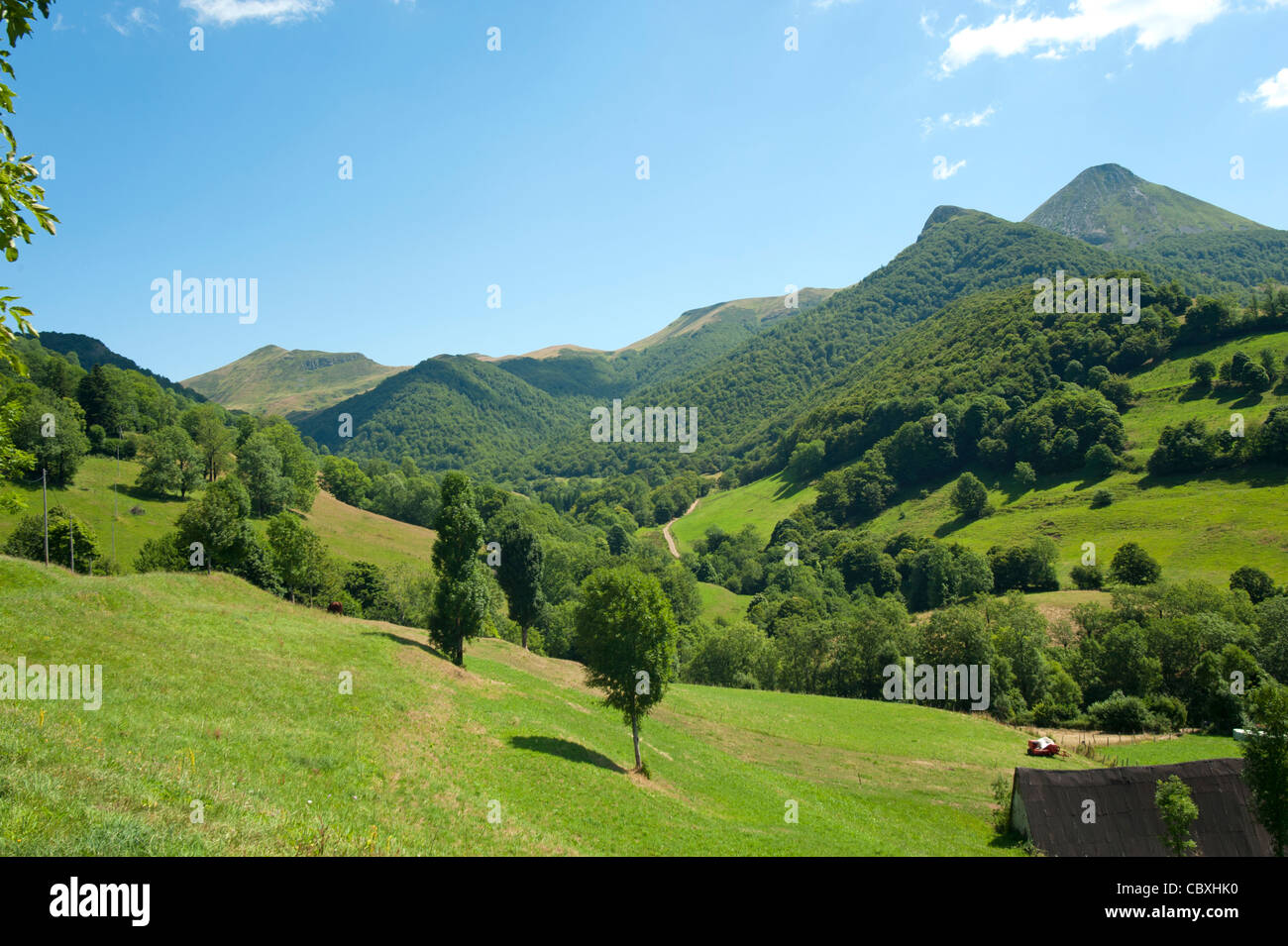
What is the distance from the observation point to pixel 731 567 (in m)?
138

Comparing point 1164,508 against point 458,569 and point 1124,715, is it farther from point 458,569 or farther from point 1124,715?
point 458,569

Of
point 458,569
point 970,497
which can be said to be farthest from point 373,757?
point 970,497

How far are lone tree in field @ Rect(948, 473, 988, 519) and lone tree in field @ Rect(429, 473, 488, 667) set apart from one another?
4447 inches

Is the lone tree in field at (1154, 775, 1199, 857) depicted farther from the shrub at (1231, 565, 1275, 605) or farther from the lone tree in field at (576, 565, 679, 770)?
the shrub at (1231, 565, 1275, 605)

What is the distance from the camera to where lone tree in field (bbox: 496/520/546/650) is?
6462cm

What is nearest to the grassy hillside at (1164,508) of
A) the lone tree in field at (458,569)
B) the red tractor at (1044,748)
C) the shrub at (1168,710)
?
the shrub at (1168,710)

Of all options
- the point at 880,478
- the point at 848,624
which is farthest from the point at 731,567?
the point at 848,624

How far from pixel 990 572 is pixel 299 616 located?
9753 centimetres

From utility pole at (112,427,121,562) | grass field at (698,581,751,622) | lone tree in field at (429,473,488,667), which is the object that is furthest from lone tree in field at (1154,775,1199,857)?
utility pole at (112,427,121,562)

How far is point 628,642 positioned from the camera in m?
33.2

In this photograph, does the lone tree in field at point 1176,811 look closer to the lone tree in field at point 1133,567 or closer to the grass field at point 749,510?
the lone tree in field at point 1133,567
